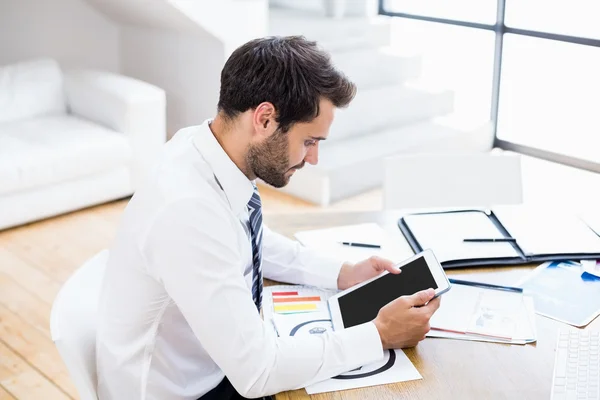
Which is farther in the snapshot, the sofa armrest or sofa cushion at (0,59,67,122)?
sofa cushion at (0,59,67,122)

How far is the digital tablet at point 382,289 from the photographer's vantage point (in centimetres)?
166

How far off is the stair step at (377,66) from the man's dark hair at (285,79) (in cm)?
349

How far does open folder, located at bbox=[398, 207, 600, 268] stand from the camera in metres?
1.96

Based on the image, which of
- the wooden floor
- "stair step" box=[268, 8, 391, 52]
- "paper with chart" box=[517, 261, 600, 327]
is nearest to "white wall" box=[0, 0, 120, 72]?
"stair step" box=[268, 8, 391, 52]

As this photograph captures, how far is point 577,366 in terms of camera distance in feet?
4.95

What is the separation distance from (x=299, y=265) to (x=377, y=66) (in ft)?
11.8

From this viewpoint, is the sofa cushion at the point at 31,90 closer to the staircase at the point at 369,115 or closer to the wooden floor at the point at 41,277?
the wooden floor at the point at 41,277

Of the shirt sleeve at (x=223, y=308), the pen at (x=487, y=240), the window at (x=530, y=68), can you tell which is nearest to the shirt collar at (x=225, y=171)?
the shirt sleeve at (x=223, y=308)

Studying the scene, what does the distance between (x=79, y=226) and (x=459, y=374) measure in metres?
2.98

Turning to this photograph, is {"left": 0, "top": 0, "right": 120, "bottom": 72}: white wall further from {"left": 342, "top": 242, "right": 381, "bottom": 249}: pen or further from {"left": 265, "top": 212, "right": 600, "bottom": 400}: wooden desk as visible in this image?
{"left": 265, "top": 212, "right": 600, "bottom": 400}: wooden desk

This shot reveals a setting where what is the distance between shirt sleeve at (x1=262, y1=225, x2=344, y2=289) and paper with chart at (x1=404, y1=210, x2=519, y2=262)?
0.92 ft

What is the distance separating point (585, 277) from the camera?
1.89 metres

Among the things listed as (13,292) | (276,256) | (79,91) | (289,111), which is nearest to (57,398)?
(13,292)

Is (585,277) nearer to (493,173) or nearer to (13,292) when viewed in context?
(493,173)
